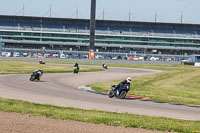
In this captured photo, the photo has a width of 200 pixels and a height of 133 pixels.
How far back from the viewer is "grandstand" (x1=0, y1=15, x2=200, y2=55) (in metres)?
152

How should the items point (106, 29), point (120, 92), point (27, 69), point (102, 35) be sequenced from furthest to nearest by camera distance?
point (106, 29) < point (102, 35) < point (27, 69) < point (120, 92)

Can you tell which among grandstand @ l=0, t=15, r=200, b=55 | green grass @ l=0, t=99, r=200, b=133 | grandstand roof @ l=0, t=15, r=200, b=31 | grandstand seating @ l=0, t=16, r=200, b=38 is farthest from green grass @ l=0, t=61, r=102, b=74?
grandstand roof @ l=0, t=15, r=200, b=31

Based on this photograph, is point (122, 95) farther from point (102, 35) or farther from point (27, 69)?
point (102, 35)

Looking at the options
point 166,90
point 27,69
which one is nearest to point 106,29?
point 27,69

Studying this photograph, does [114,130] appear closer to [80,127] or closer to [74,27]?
[80,127]

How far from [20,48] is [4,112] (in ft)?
433

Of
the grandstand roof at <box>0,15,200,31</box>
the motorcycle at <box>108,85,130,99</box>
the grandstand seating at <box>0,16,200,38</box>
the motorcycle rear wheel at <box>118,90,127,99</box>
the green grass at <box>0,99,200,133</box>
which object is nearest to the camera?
the green grass at <box>0,99,200,133</box>

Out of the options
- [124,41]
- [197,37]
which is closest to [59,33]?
[124,41]

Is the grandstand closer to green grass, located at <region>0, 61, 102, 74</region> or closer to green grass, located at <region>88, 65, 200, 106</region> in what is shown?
green grass, located at <region>0, 61, 102, 74</region>

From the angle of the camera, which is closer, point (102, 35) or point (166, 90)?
point (166, 90)

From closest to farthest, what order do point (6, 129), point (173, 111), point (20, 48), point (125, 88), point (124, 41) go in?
point (6, 129)
point (173, 111)
point (125, 88)
point (20, 48)
point (124, 41)

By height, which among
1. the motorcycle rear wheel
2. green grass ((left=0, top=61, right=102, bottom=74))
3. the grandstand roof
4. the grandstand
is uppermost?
the grandstand roof

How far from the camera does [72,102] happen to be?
1947 cm

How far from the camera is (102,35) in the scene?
15250 centimetres
